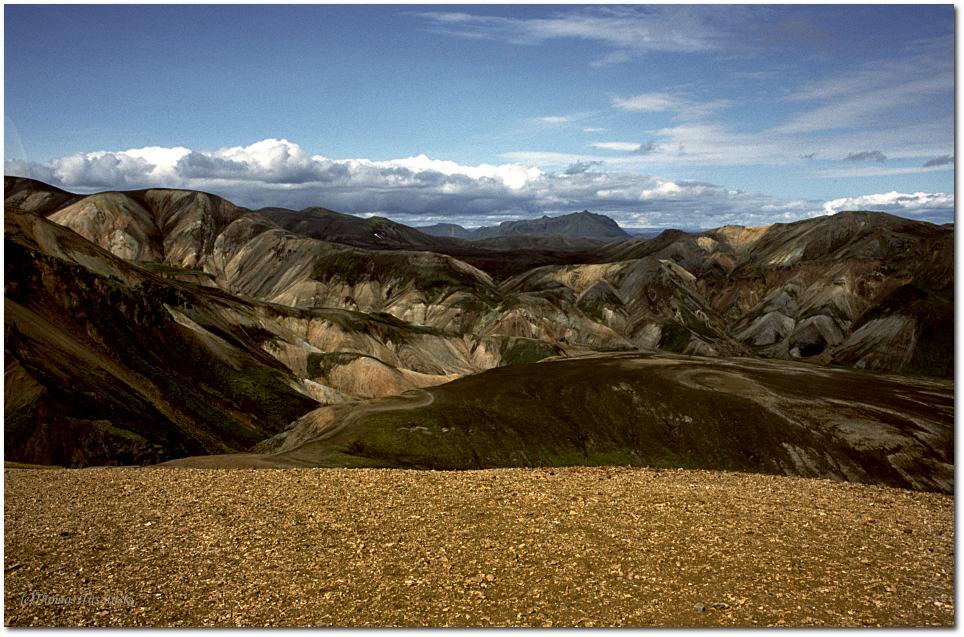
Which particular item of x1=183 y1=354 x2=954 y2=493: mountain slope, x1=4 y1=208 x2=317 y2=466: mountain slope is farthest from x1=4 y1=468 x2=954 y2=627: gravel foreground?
x1=183 y1=354 x2=954 y2=493: mountain slope

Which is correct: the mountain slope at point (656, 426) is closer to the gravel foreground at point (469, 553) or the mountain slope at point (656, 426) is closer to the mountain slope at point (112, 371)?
the mountain slope at point (112, 371)

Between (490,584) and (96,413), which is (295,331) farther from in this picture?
(490,584)

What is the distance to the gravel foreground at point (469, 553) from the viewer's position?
11.4 metres

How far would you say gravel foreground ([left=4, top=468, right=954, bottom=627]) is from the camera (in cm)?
1136

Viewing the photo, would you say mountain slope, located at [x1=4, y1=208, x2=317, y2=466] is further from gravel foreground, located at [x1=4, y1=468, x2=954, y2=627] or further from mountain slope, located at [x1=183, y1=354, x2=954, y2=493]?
gravel foreground, located at [x1=4, y1=468, x2=954, y2=627]

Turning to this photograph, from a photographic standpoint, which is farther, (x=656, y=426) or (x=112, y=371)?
(x=656, y=426)

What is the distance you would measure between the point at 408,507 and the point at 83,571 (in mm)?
6732

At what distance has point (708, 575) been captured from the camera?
12695mm

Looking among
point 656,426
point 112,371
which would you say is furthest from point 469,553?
point 656,426

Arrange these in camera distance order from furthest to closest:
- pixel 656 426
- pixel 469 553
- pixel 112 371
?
pixel 656 426
pixel 112 371
pixel 469 553

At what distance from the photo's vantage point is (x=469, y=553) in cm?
1388

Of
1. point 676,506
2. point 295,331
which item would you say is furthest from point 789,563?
point 295,331

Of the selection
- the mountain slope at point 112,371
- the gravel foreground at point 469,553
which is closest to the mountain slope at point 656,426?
the mountain slope at point 112,371

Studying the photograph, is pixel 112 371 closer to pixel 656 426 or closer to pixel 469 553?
pixel 656 426
